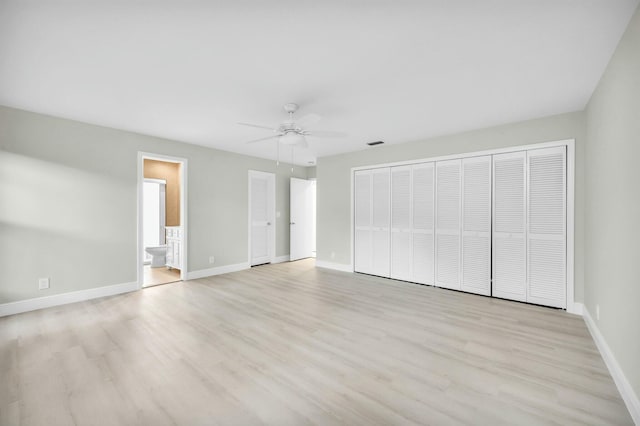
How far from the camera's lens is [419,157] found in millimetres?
4848

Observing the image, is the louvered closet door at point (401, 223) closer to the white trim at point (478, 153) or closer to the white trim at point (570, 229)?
the white trim at point (478, 153)

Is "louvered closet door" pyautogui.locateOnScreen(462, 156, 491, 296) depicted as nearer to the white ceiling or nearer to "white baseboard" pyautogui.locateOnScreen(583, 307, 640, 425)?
the white ceiling

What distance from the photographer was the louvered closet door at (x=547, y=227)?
359 centimetres

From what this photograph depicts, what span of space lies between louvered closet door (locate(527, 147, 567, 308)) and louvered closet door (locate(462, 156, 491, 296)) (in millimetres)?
507

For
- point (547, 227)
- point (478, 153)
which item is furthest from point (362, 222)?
point (547, 227)

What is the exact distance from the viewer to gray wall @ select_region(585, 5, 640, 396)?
178cm

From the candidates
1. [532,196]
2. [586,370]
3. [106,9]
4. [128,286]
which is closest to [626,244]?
[586,370]

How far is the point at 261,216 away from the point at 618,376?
231 inches

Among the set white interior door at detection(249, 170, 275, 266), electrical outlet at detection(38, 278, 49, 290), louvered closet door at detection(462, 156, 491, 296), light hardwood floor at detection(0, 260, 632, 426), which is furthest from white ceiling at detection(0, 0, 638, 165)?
white interior door at detection(249, 170, 275, 266)

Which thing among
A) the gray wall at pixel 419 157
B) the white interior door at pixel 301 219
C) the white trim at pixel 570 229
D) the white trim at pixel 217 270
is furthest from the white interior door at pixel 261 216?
the white trim at pixel 570 229

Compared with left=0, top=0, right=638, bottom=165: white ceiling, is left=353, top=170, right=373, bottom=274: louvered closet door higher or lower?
lower

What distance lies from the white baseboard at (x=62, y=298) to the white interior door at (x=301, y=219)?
361cm

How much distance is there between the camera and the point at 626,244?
1936 millimetres

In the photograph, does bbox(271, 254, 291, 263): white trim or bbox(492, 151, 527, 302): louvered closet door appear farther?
bbox(271, 254, 291, 263): white trim
